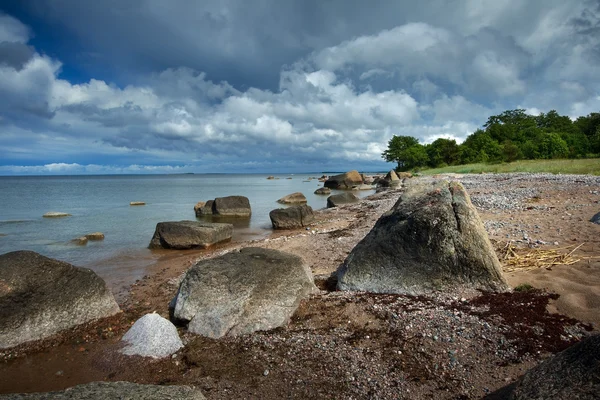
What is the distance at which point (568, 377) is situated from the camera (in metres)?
2.84

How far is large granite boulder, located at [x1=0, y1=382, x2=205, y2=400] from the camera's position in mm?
3379

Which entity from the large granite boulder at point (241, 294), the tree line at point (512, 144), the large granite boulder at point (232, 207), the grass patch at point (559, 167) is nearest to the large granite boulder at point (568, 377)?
the large granite boulder at point (241, 294)

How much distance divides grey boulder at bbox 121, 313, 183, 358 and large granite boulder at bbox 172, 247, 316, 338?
0.49 m

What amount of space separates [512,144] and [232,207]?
64207mm

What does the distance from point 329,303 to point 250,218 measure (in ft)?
64.2

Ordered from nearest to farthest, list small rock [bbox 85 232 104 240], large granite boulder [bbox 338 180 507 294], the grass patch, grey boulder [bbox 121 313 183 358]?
grey boulder [bbox 121 313 183 358], large granite boulder [bbox 338 180 507 294], small rock [bbox 85 232 104 240], the grass patch

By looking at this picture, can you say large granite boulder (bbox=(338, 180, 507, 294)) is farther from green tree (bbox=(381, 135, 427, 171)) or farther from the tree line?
green tree (bbox=(381, 135, 427, 171))

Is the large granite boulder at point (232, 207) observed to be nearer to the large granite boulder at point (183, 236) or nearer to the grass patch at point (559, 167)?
the large granite boulder at point (183, 236)

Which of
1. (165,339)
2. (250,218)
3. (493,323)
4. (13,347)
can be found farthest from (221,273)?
(250,218)

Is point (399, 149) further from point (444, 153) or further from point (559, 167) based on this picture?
point (559, 167)

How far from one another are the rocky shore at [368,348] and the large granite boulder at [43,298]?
276mm

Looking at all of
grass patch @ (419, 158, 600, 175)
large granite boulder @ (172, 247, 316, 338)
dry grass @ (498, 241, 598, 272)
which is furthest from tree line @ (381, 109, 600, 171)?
large granite boulder @ (172, 247, 316, 338)

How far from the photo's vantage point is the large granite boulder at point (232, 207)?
26.3 meters

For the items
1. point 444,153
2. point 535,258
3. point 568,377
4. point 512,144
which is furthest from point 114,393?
point 444,153
